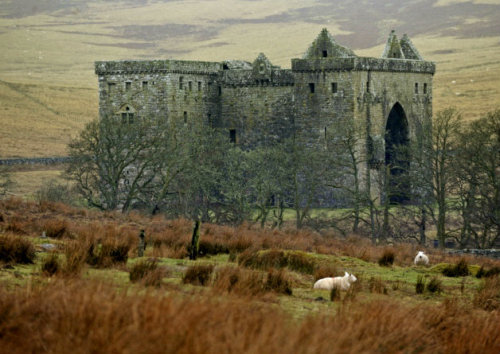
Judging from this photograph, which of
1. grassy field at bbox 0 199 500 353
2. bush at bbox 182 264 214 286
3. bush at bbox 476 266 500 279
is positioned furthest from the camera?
bush at bbox 476 266 500 279

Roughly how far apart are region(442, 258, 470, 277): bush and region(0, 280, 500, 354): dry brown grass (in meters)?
9.90

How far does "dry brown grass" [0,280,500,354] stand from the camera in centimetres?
797

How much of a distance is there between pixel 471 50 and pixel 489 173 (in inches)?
5586

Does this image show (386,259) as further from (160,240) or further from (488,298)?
(488,298)

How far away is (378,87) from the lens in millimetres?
54656

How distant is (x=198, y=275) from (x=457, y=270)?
8.83 meters

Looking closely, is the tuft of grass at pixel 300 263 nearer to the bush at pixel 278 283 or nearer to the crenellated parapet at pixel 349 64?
the bush at pixel 278 283

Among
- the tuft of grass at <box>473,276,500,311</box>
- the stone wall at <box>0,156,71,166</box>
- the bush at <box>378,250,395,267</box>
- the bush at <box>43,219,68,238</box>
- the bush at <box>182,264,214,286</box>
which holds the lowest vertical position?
the stone wall at <box>0,156,71,166</box>

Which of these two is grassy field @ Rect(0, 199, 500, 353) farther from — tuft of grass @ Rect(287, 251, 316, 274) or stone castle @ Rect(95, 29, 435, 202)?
stone castle @ Rect(95, 29, 435, 202)

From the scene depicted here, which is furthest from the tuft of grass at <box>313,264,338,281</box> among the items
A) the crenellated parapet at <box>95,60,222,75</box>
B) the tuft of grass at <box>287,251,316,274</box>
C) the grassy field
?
the crenellated parapet at <box>95,60,222,75</box>

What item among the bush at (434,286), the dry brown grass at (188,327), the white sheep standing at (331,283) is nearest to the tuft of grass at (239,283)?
the dry brown grass at (188,327)

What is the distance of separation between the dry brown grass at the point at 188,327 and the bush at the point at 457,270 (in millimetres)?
9898

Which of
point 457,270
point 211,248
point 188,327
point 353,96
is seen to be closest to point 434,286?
point 457,270

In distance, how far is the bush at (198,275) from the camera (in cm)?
1316
